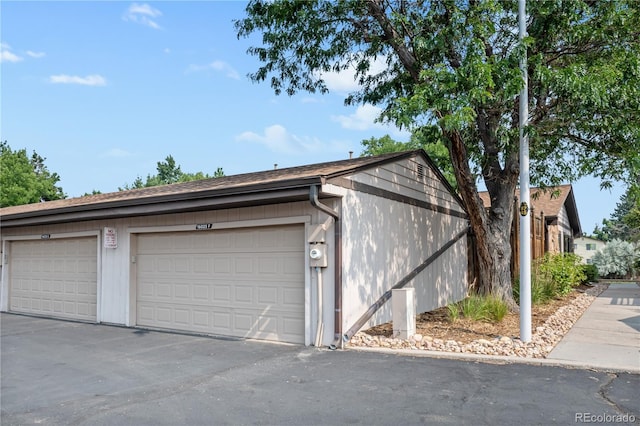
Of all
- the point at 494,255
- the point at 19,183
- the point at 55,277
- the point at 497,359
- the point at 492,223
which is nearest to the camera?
the point at 497,359

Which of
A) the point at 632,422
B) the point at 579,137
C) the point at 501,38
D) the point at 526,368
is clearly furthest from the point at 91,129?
the point at 632,422

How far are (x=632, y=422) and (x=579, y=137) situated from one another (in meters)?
7.30

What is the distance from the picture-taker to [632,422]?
4.35m

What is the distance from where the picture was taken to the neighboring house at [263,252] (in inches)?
320

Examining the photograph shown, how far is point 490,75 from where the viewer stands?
25.2ft

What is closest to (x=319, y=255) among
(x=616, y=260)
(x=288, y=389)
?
(x=288, y=389)

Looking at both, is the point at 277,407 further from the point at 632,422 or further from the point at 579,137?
the point at 579,137

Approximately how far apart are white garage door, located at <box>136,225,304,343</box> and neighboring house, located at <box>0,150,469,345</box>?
0.07ft

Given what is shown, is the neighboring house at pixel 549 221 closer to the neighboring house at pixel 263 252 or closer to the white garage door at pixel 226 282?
the neighboring house at pixel 263 252

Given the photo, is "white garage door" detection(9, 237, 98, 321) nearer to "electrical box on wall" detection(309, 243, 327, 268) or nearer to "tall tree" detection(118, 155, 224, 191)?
"electrical box on wall" detection(309, 243, 327, 268)

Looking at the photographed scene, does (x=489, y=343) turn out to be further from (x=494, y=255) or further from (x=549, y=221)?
(x=549, y=221)

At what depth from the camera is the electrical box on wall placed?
8.01 m

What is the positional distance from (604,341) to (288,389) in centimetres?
538

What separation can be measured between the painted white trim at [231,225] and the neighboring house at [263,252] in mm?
31
